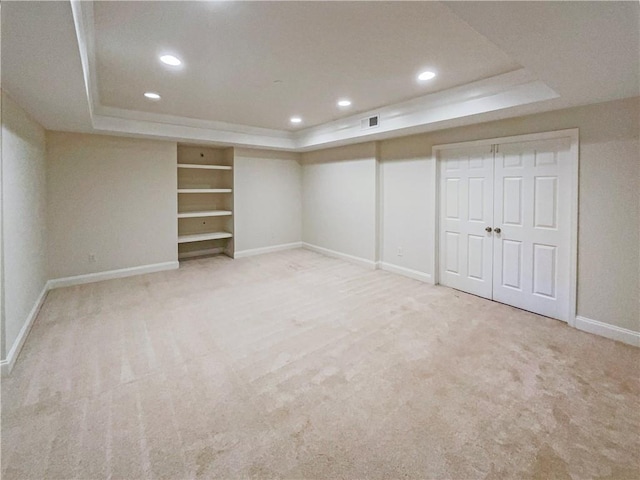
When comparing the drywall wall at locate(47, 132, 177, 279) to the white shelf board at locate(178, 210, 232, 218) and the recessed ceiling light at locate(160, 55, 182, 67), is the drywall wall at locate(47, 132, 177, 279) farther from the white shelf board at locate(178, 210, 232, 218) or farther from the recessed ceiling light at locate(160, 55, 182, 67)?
the recessed ceiling light at locate(160, 55, 182, 67)

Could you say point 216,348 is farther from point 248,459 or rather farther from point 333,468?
point 333,468

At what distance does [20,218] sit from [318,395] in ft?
10.9

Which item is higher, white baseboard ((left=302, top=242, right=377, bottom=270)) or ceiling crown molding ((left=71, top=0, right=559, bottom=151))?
ceiling crown molding ((left=71, top=0, right=559, bottom=151))

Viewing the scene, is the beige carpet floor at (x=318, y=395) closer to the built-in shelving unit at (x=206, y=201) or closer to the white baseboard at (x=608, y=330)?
the white baseboard at (x=608, y=330)

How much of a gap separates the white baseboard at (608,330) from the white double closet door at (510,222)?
0.59 ft

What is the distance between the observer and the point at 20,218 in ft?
10.0

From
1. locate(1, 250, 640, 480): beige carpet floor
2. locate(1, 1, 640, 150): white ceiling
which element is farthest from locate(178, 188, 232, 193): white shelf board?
locate(1, 250, 640, 480): beige carpet floor

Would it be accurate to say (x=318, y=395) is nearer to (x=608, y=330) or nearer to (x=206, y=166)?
(x=608, y=330)

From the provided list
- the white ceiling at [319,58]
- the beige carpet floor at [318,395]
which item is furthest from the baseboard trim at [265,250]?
the white ceiling at [319,58]

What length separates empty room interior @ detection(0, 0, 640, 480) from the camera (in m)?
1.75

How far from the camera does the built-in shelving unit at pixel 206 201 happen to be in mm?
6293

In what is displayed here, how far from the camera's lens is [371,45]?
2.55 meters

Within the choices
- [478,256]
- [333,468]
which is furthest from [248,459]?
[478,256]

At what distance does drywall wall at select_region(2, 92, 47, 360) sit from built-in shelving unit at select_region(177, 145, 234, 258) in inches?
94.2
